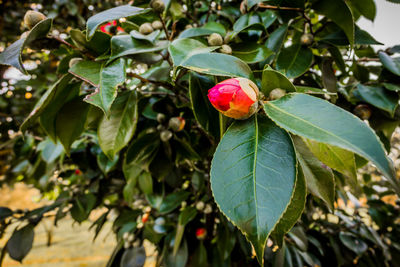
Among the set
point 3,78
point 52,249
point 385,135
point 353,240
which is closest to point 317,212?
point 353,240

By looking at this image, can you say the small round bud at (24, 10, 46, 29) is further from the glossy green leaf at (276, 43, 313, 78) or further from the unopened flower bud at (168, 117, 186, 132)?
the glossy green leaf at (276, 43, 313, 78)

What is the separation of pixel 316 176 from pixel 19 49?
465 mm

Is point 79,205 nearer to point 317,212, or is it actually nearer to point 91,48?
point 91,48

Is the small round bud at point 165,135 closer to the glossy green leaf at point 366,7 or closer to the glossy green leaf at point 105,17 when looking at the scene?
the glossy green leaf at point 105,17

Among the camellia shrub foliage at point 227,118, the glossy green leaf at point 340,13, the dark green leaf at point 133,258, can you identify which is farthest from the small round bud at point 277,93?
the dark green leaf at point 133,258

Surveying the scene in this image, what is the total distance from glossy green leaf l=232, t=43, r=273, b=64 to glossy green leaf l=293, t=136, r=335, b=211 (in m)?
0.15

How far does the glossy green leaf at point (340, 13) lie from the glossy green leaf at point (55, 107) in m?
0.51

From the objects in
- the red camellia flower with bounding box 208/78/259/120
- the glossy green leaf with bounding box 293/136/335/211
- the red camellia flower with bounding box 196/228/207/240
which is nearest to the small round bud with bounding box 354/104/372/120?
the glossy green leaf with bounding box 293/136/335/211

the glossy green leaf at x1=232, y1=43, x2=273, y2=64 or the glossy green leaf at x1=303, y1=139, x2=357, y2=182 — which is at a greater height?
the glossy green leaf at x1=232, y1=43, x2=273, y2=64

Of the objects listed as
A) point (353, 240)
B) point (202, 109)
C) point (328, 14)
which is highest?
point (328, 14)

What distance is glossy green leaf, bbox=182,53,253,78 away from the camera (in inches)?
10.0

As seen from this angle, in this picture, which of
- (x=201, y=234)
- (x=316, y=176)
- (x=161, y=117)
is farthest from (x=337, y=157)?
(x=201, y=234)

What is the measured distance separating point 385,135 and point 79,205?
104 cm

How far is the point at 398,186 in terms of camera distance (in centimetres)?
21
